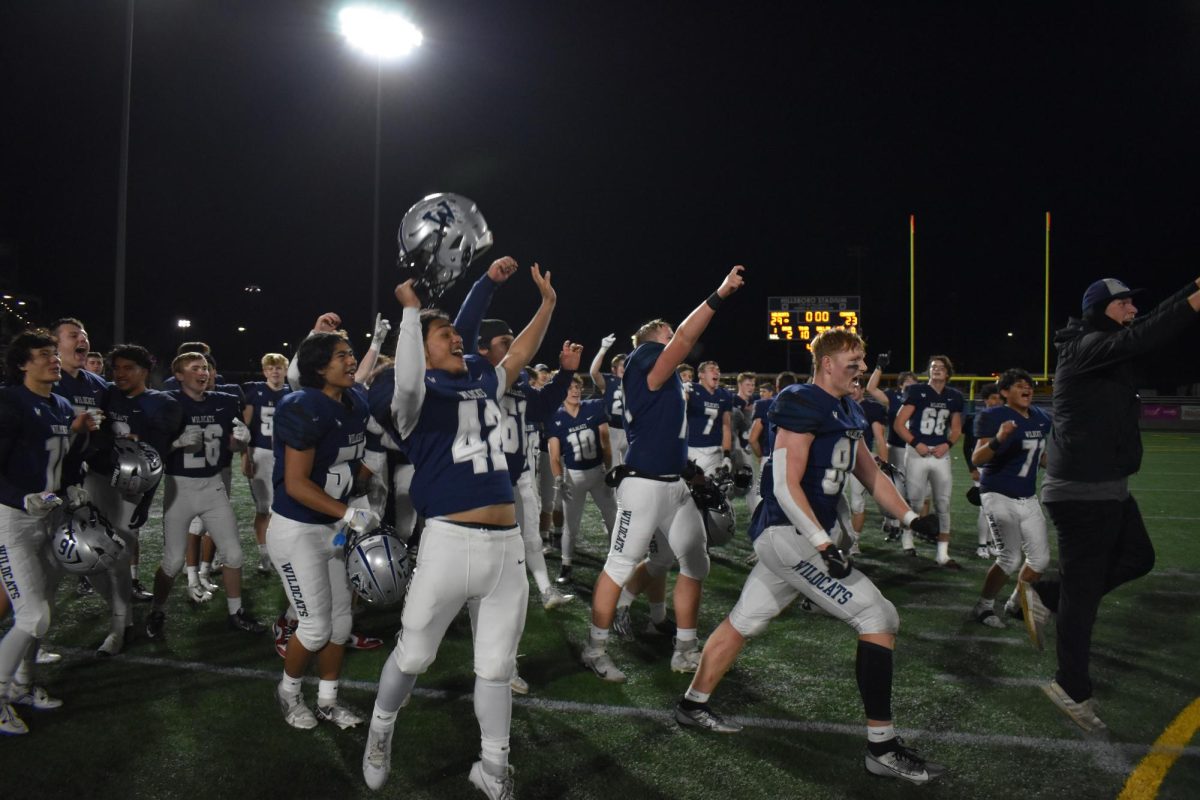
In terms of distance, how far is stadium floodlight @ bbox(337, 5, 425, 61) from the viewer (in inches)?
556

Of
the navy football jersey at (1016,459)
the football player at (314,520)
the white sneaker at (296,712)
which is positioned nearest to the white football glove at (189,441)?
the football player at (314,520)

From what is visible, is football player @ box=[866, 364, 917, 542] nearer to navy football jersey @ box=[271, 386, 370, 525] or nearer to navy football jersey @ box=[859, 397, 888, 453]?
navy football jersey @ box=[859, 397, 888, 453]

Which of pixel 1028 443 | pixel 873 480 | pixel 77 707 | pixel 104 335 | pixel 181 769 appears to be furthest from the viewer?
pixel 104 335

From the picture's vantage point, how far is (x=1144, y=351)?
381 cm

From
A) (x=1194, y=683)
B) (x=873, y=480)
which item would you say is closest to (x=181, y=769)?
(x=873, y=480)

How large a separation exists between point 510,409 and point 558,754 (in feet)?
7.96

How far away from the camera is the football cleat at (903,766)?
140 inches

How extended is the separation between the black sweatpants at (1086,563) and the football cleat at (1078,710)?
0.13ft

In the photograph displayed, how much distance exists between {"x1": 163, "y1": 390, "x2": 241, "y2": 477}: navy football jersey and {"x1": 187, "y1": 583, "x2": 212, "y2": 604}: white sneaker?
1.18m

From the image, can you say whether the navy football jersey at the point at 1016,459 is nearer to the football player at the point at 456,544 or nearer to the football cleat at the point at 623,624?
the football cleat at the point at 623,624

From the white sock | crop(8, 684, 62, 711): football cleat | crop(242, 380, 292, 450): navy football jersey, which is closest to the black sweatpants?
the white sock

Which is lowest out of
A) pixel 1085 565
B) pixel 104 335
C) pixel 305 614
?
pixel 305 614

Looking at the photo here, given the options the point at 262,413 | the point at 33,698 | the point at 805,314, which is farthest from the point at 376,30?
the point at 805,314

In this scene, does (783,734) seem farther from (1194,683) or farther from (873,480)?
(1194,683)
